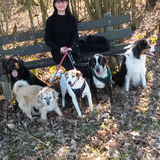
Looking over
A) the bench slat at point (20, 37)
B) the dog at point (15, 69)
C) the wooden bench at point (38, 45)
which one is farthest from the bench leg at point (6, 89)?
the bench slat at point (20, 37)

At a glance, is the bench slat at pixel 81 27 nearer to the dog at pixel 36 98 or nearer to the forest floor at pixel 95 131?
the dog at pixel 36 98

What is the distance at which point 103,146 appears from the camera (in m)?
2.93

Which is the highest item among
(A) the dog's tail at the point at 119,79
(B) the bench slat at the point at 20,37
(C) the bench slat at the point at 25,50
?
(B) the bench slat at the point at 20,37

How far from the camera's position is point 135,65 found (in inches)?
175

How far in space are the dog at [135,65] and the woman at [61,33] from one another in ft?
4.52

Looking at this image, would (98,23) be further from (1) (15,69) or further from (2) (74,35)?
(1) (15,69)

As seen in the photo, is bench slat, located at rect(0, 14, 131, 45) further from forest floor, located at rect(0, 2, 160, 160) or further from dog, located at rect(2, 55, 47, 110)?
forest floor, located at rect(0, 2, 160, 160)

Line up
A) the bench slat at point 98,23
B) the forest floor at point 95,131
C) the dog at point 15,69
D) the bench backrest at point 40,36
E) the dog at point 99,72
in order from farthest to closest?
the bench slat at point 98,23, the bench backrest at point 40,36, the dog at point 15,69, the dog at point 99,72, the forest floor at point 95,131

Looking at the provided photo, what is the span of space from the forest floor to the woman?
4.47 ft

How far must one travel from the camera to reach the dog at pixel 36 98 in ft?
12.1

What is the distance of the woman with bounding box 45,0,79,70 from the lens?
14.0 feet

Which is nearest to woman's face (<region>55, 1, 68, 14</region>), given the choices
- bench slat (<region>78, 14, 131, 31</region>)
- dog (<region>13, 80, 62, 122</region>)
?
bench slat (<region>78, 14, 131, 31</region>)

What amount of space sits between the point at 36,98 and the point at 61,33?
1700mm

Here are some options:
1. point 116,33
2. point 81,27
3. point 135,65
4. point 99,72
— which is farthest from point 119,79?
point 81,27
